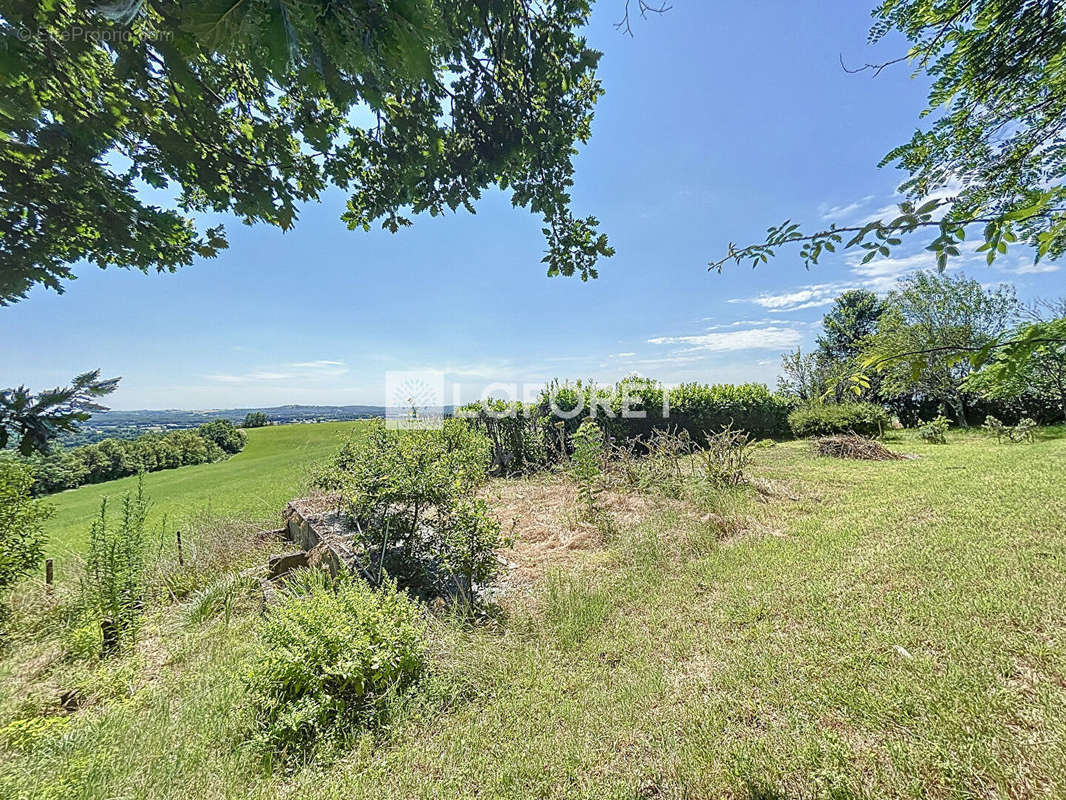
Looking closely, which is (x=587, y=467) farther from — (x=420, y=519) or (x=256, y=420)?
(x=256, y=420)

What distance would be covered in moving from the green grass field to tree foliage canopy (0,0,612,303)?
12.0ft

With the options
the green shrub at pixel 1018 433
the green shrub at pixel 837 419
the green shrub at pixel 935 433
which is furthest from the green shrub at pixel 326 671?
the green shrub at pixel 1018 433

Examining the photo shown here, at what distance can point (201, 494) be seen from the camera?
987 cm

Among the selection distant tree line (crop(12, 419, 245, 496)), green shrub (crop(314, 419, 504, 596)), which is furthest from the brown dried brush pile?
distant tree line (crop(12, 419, 245, 496))

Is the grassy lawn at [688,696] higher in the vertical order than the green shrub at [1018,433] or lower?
lower

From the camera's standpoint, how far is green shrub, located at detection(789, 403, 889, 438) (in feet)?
42.3

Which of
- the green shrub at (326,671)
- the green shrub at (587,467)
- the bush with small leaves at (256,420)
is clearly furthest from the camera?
the bush with small leaves at (256,420)

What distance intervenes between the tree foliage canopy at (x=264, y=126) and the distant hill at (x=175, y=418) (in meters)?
0.64

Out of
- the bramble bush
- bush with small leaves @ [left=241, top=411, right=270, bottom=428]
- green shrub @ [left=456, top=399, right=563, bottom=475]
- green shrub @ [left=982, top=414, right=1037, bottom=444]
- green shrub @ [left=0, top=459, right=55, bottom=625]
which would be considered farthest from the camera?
bush with small leaves @ [left=241, top=411, right=270, bottom=428]

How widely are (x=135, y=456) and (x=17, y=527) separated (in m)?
10.8

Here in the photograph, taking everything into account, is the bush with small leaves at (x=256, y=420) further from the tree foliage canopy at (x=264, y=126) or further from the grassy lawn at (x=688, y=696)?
the tree foliage canopy at (x=264, y=126)

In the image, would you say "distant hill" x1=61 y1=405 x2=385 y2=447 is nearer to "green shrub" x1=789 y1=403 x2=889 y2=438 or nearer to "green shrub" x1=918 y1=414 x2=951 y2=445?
"green shrub" x1=789 y1=403 x2=889 y2=438

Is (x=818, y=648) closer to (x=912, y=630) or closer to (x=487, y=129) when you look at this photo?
(x=912, y=630)

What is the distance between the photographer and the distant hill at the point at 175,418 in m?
1.21
